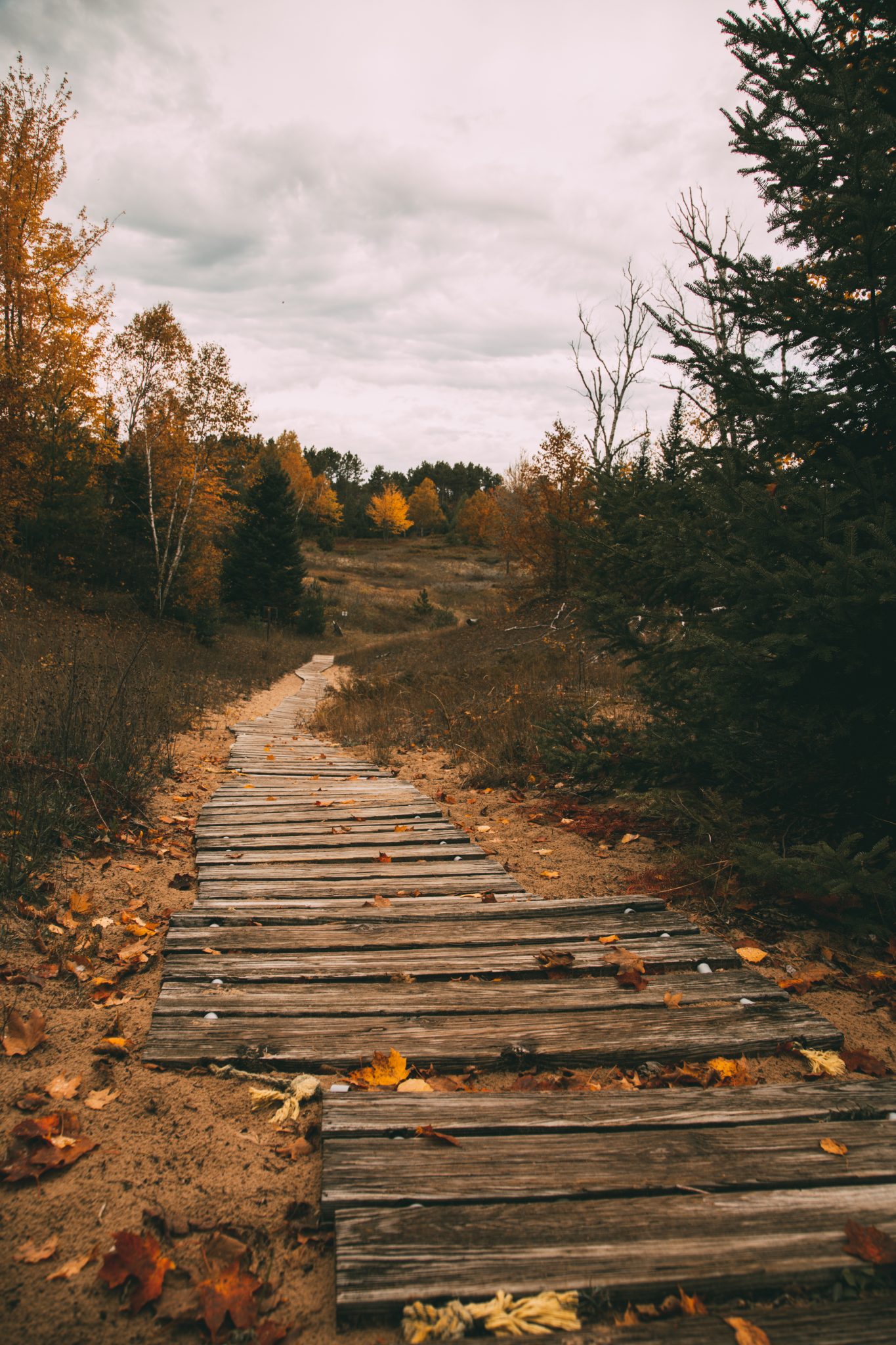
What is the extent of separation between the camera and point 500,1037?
7.64 feet

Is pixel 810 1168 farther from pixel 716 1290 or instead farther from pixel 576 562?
pixel 576 562

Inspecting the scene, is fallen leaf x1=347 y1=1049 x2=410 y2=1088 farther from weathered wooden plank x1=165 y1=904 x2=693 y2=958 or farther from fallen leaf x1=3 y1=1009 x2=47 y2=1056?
fallen leaf x1=3 y1=1009 x2=47 y2=1056

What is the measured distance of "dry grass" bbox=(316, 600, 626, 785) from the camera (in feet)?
22.9

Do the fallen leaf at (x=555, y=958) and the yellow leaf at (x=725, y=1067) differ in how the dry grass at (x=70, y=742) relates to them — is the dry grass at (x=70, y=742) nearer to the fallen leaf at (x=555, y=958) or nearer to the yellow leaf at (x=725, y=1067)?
the fallen leaf at (x=555, y=958)

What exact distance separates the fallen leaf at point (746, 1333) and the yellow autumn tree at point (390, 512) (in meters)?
70.8

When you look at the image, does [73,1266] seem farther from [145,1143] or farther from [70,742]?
[70,742]

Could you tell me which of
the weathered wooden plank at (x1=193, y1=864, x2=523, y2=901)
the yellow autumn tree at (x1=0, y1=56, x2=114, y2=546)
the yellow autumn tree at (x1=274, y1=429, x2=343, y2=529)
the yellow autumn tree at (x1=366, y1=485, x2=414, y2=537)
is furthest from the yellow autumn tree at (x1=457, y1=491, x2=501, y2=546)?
the weathered wooden plank at (x1=193, y1=864, x2=523, y2=901)

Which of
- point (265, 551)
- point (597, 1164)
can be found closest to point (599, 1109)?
point (597, 1164)

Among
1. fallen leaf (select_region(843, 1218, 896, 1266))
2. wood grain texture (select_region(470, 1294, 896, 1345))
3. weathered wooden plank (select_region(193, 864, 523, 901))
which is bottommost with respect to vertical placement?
weathered wooden plank (select_region(193, 864, 523, 901))

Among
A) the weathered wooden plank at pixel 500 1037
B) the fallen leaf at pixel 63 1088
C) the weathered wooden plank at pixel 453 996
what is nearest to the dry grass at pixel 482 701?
the weathered wooden plank at pixel 453 996

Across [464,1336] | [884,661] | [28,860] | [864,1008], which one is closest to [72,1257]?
[464,1336]

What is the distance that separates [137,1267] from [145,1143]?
46 cm

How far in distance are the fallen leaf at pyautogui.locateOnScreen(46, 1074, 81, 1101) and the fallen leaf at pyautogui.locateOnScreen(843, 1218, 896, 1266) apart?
210 centimetres

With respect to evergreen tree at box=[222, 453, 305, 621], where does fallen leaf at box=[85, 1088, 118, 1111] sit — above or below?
below
